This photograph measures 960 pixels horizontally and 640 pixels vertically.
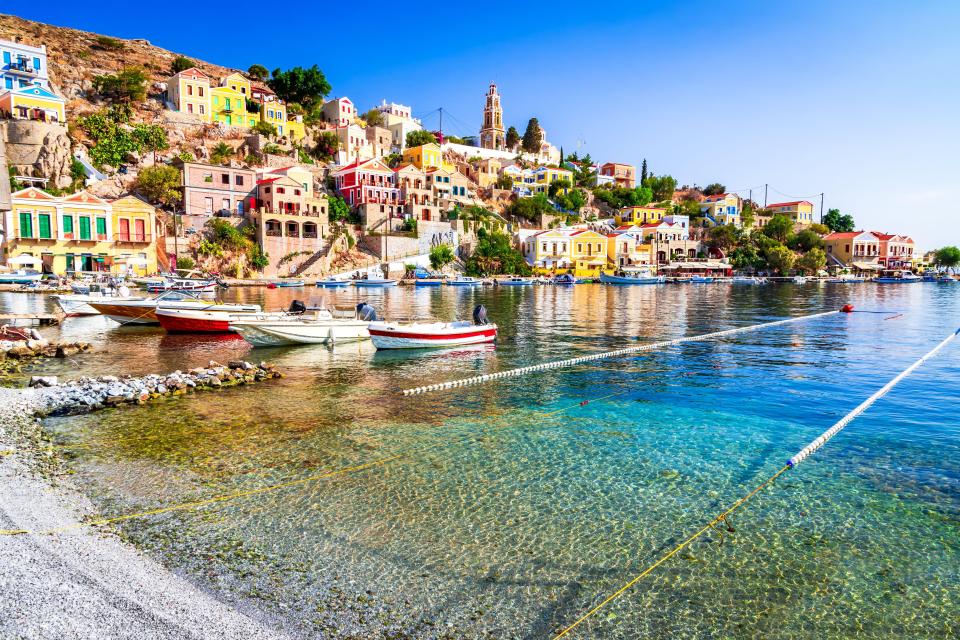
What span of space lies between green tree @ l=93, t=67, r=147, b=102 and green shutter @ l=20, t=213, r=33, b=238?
3038 cm

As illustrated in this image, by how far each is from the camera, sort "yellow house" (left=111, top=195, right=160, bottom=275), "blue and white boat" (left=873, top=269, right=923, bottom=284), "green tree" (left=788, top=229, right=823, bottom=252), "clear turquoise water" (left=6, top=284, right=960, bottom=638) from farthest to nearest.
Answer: "green tree" (left=788, top=229, right=823, bottom=252) → "blue and white boat" (left=873, top=269, right=923, bottom=284) → "yellow house" (left=111, top=195, right=160, bottom=275) → "clear turquoise water" (left=6, top=284, right=960, bottom=638)

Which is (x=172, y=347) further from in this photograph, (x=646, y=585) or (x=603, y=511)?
(x=646, y=585)

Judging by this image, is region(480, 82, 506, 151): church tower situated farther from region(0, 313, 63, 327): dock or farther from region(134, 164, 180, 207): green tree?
region(0, 313, 63, 327): dock

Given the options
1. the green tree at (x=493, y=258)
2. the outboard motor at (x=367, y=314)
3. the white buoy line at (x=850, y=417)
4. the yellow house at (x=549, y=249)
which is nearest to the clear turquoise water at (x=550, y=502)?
the white buoy line at (x=850, y=417)

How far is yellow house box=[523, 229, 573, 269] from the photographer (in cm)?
8512

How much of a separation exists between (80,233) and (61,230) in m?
1.38

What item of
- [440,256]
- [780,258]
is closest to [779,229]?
[780,258]

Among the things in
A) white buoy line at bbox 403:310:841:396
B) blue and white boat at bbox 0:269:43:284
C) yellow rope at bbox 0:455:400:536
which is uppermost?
blue and white boat at bbox 0:269:43:284

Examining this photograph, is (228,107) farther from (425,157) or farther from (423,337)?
(423,337)

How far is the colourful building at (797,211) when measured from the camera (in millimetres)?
119438

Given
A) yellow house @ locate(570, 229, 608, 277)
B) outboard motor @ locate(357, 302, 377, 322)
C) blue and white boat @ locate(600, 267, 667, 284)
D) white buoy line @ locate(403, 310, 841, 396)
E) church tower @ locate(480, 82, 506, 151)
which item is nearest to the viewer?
white buoy line @ locate(403, 310, 841, 396)

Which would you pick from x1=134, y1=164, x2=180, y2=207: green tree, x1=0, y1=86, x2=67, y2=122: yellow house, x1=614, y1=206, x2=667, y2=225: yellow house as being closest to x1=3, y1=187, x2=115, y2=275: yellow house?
x1=134, y1=164, x2=180, y2=207: green tree

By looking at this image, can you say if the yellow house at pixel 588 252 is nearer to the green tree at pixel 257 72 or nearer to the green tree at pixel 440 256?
the green tree at pixel 440 256

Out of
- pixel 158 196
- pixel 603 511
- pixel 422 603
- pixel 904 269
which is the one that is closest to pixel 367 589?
pixel 422 603
